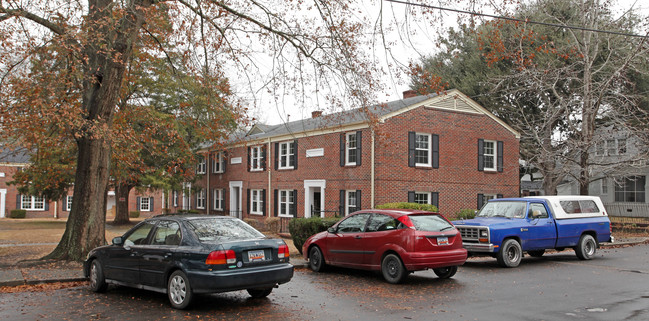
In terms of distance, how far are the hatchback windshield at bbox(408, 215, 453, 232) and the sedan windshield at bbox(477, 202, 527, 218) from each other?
4309mm

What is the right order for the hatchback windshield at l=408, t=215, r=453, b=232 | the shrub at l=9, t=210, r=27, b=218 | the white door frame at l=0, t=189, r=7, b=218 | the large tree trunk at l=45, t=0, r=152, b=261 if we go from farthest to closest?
the white door frame at l=0, t=189, r=7, b=218
the shrub at l=9, t=210, r=27, b=218
the large tree trunk at l=45, t=0, r=152, b=261
the hatchback windshield at l=408, t=215, r=453, b=232

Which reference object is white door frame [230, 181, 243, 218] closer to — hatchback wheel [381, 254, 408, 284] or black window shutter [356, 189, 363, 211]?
black window shutter [356, 189, 363, 211]

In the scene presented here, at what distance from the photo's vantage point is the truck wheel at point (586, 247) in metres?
15.9

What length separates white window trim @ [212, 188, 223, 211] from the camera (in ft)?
128

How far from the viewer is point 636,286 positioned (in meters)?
10.9

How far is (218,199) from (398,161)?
1855 cm

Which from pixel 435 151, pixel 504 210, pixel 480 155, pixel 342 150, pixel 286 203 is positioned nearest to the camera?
pixel 504 210

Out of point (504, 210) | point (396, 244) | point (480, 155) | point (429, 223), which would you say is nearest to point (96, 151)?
point (396, 244)

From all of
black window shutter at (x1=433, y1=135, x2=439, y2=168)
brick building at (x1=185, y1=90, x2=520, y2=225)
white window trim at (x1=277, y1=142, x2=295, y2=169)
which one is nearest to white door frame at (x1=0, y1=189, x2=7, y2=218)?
brick building at (x1=185, y1=90, x2=520, y2=225)

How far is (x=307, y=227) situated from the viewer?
619 inches

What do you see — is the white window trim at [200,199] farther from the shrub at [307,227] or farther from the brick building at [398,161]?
the shrub at [307,227]

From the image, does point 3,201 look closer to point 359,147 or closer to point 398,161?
point 359,147

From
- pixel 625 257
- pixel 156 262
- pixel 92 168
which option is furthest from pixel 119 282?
pixel 625 257

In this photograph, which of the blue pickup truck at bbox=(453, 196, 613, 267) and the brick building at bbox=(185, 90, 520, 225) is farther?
the brick building at bbox=(185, 90, 520, 225)
